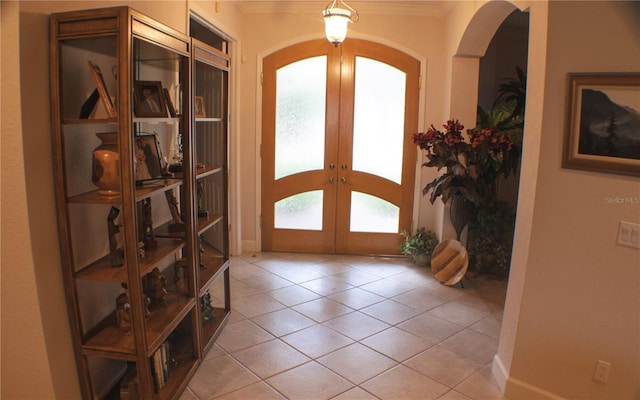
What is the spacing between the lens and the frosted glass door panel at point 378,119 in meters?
4.94

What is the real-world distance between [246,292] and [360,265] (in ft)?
4.60

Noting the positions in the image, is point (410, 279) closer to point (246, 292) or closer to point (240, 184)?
point (246, 292)

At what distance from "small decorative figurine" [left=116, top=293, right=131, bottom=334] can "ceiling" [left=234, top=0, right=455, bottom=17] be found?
3466 millimetres

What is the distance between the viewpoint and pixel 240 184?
510 centimetres

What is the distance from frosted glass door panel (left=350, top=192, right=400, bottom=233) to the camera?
5152 mm

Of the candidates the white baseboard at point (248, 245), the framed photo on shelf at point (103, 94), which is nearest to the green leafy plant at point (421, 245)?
the white baseboard at point (248, 245)

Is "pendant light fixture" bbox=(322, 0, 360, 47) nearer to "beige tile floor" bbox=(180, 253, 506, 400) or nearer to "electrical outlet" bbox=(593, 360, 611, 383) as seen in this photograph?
"beige tile floor" bbox=(180, 253, 506, 400)

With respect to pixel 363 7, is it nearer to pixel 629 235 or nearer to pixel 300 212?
pixel 300 212

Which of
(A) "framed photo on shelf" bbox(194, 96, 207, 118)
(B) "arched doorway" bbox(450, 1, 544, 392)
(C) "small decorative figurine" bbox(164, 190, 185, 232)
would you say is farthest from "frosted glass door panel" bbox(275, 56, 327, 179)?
(C) "small decorative figurine" bbox(164, 190, 185, 232)

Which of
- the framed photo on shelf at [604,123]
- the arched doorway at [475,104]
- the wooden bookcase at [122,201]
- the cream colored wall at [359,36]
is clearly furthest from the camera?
the cream colored wall at [359,36]

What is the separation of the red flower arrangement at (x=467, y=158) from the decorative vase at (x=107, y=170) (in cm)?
292

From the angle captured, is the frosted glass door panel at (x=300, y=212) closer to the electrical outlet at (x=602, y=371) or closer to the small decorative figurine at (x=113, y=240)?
the small decorative figurine at (x=113, y=240)

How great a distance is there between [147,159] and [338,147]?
2.90 metres

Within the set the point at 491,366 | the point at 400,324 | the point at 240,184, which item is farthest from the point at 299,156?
the point at 491,366
